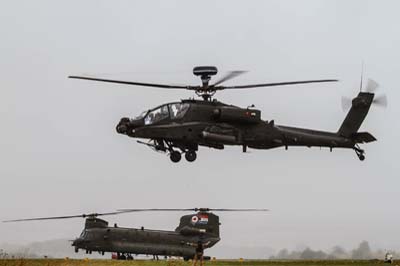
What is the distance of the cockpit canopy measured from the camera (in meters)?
46.2

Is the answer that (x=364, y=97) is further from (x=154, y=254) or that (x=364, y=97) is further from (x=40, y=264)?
(x=40, y=264)

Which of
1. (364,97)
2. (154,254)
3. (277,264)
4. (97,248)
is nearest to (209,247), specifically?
(154,254)

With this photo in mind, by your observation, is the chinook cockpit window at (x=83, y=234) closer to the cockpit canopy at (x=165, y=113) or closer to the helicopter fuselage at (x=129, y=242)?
the helicopter fuselage at (x=129, y=242)

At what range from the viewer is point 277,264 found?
162 ft

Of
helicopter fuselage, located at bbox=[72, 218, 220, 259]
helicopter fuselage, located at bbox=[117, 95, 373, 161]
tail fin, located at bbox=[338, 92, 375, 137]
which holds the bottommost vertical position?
helicopter fuselage, located at bbox=[72, 218, 220, 259]

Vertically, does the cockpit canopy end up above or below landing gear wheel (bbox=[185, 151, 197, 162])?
above

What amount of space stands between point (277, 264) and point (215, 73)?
46.3 ft

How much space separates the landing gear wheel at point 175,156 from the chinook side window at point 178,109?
2453 millimetres

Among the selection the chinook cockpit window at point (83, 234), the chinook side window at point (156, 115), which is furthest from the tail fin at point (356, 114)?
the chinook cockpit window at point (83, 234)

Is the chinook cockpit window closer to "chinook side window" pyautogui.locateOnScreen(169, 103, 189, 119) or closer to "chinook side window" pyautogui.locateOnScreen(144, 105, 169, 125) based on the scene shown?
"chinook side window" pyautogui.locateOnScreen(144, 105, 169, 125)

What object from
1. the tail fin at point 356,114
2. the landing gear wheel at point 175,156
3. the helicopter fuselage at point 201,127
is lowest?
the landing gear wheel at point 175,156

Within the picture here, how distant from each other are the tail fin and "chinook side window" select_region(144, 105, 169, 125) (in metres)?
13.5

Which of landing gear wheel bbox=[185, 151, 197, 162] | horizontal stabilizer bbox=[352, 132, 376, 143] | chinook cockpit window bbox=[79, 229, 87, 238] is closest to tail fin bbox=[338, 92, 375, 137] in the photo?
horizontal stabilizer bbox=[352, 132, 376, 143]

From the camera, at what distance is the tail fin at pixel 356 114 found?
52031 mm
